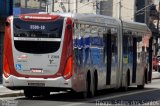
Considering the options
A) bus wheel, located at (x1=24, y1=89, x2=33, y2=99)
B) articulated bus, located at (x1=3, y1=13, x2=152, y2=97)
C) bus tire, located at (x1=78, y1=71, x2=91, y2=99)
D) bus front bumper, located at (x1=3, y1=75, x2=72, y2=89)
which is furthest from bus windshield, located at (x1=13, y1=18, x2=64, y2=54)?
bus tire, located at (x1=78, y1=71, x2=91, y2=99)

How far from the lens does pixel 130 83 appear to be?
31.5 m

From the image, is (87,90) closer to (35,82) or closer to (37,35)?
(35,82)

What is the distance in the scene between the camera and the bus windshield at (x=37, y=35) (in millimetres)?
→ 22328

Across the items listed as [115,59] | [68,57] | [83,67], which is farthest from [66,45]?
[115,59]

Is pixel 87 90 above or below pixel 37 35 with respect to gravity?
below

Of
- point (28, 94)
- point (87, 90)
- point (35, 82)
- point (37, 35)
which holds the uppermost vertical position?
point (37, 35)

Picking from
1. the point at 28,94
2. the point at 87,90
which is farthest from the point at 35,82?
the point at 87,90

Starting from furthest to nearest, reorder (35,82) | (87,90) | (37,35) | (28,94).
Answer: (87,90) < (28,94) < (37,35) < (35,82)

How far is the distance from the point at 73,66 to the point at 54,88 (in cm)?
102

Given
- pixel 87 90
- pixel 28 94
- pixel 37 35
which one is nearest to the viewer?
pixel 37 35

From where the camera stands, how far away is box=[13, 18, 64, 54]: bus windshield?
2233 centimetres

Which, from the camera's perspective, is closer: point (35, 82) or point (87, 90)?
point (35, 82)

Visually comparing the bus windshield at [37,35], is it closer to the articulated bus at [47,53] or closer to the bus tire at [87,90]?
the articulated bus at [47,53]

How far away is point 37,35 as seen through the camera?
22.4 m
